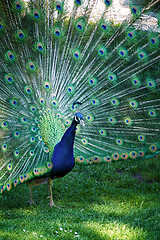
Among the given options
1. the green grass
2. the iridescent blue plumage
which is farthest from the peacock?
the green grass

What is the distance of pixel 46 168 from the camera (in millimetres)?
4145

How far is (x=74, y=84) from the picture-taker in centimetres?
468

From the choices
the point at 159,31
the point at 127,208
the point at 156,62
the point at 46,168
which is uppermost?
the point at 159,31

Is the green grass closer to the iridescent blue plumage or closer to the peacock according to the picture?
the peacock

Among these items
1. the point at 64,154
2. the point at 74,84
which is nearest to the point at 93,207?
the point at 64,154

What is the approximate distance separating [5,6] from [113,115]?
212 centimetres

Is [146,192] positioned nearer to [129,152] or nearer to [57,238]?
[129,152]

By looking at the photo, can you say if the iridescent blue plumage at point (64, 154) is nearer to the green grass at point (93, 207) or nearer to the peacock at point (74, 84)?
the peacock at point (74, 84)

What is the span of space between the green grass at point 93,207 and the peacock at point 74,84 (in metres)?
0.45

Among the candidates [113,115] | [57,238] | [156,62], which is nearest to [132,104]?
[113,115]

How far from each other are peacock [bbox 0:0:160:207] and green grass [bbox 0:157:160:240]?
446 millimetres

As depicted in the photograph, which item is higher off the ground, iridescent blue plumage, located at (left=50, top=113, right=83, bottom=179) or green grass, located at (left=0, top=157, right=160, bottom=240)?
iridescent blue plumage, located at (left=50, top=113, right=83, bottom=179)

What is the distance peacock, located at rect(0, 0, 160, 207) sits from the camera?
4266 mm

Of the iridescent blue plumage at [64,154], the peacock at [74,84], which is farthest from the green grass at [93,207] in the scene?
the iridescent blue plumage at [64,154]
